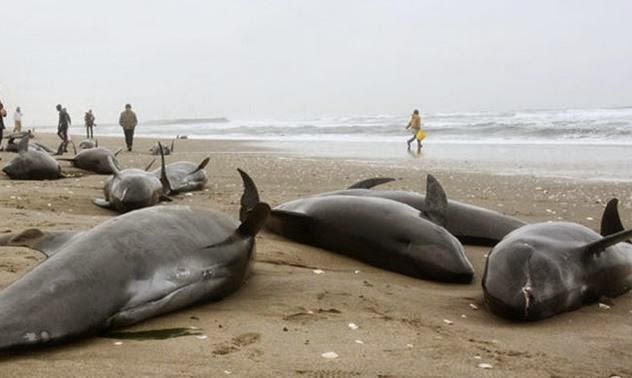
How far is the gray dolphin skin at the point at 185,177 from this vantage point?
34.3 feet

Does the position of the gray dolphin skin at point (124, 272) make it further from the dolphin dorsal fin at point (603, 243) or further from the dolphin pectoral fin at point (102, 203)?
the dolphin pectoral fin at point (102, 203)

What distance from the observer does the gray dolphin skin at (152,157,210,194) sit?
411 inches

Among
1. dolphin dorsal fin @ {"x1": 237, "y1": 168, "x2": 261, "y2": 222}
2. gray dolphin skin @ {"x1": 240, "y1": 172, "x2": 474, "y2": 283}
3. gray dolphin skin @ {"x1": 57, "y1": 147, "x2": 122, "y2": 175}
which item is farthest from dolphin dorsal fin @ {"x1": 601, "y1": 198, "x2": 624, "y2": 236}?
gray dolphin skin @ {"x1": 57, "y1": 147, "x2": 122, "y2": 175}

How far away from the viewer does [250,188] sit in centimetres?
580

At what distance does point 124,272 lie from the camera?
3.56m

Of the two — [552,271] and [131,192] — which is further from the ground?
[131,192]

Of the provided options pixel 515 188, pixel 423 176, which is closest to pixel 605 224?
pixel 515 188

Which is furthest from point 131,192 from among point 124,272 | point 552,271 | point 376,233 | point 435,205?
point 552,271

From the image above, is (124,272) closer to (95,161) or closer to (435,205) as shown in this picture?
(435,205)

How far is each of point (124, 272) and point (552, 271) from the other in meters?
2.69

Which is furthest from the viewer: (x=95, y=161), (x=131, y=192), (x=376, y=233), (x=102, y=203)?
(x=95, y=161)

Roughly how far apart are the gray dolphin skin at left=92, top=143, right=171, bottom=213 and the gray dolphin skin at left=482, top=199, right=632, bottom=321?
14.9 feet

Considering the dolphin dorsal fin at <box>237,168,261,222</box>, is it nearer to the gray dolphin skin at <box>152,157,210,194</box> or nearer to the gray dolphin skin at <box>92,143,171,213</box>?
the gray dolphin skin at <box>92,143,171,213</box>

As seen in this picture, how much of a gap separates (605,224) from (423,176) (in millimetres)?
8445
